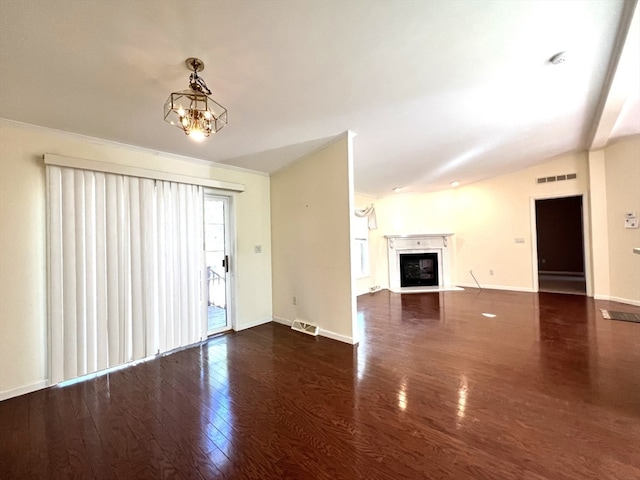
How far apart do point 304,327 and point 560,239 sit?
9.07m

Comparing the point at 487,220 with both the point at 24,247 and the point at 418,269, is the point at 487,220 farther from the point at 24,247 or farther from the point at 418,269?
the point at 24,247

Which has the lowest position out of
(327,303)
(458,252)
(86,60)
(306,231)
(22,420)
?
(22,420)

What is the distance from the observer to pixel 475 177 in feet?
20.1

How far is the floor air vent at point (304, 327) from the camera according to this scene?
11.8 ft

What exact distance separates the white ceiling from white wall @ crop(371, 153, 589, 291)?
2422mm

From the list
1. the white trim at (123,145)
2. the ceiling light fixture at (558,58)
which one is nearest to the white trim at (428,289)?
the white trim at (123,145)

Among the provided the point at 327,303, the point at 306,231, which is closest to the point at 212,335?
the point at 327,303

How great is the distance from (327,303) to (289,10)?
3016mm

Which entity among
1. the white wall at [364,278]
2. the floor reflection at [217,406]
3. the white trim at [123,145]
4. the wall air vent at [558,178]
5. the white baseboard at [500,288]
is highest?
the wall air vent at [558,178]

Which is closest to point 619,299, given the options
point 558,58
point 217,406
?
point 558,58

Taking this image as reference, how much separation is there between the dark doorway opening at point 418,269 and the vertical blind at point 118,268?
506 centimetres

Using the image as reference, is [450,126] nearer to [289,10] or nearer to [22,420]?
[289,10]

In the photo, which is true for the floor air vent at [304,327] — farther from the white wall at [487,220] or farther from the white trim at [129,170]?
the white wall at [487,220]

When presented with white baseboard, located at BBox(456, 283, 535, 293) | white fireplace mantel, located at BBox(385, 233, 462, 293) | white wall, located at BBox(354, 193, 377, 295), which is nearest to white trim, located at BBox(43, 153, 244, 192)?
white wall, located at BBox(354, 193, 377, 295)
